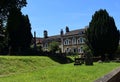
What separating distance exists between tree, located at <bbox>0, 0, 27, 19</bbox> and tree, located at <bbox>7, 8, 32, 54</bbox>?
639 centimetres

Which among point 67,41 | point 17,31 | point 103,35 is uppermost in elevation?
point 67,41

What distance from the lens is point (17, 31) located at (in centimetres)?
7688

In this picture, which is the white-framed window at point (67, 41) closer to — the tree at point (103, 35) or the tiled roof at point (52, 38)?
the tiled roof at point (52, 38)

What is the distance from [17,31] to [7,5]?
1329 centimetres

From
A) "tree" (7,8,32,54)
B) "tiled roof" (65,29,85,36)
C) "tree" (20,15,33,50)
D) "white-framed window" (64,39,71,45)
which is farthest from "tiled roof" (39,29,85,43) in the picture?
"tree" (7,8,32,54)

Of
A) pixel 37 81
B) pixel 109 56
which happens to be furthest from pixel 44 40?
pixel 37 81

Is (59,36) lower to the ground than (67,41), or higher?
higher

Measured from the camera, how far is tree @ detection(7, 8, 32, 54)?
75.4 metres

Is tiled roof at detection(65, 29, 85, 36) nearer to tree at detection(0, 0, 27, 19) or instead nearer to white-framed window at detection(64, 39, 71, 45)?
white-framed window at detection(64, 39, 71, 45)

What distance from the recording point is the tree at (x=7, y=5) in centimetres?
6266

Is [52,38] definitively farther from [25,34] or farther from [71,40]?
[25,34]

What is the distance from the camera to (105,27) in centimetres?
6062

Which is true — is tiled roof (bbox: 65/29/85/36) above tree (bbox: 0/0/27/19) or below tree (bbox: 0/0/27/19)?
above

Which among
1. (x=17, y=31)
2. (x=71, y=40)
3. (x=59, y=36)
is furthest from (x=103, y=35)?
(x=59, y=36)
